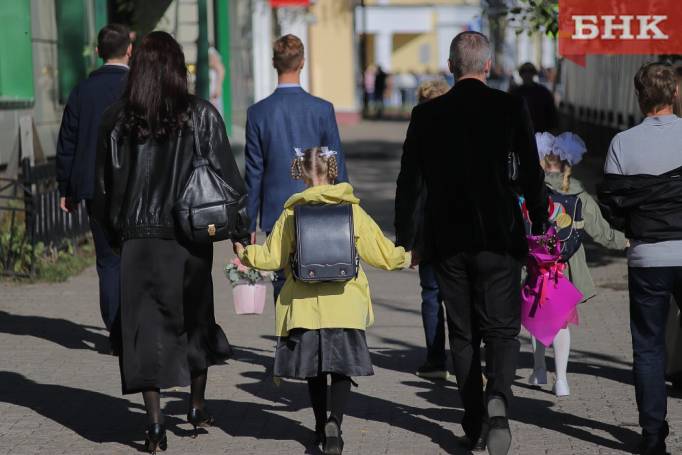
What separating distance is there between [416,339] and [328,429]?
3.15 metres

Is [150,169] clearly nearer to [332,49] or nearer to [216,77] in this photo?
[216,77]

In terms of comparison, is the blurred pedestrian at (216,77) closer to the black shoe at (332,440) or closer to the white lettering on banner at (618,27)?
the white lettering on banner at (618,27)

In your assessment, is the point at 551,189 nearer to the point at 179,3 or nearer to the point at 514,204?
the point at 514,204

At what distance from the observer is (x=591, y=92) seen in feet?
83.0

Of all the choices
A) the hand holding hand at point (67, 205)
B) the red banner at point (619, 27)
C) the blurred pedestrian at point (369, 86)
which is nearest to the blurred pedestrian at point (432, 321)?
the hand holding hand at point (67, 205)

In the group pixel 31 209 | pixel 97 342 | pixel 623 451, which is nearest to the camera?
pixel 623 451

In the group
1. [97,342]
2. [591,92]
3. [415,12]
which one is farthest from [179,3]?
[415,12]

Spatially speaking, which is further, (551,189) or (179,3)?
(179,3)

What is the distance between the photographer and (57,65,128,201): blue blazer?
8.52 m

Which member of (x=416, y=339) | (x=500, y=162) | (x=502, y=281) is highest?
(x=500, y=162)

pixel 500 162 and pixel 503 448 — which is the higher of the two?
pixel 500 162

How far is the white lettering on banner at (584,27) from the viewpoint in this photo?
397 inches

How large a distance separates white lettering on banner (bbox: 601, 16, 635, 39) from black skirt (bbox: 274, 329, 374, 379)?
470 cm

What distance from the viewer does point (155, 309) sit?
6.16 m
